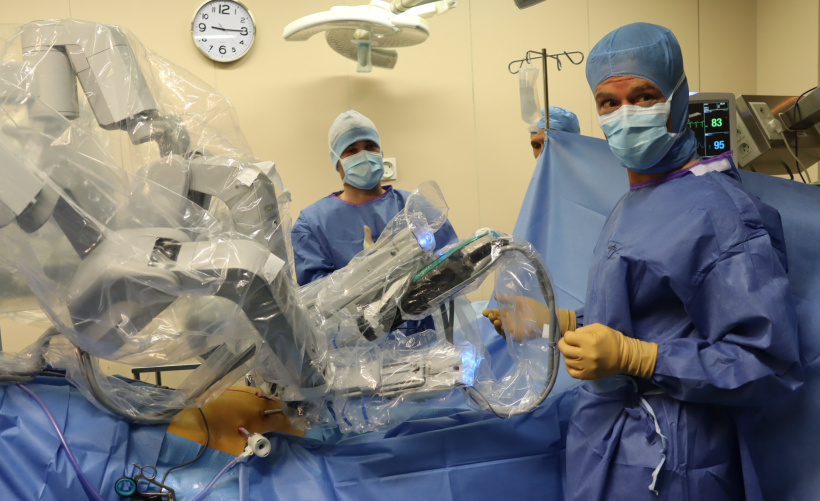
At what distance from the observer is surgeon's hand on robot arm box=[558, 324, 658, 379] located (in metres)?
1.22

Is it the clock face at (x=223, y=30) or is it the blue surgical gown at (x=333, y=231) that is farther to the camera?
the clock face at (x=223, y=30)

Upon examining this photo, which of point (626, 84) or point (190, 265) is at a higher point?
point (626, 84)

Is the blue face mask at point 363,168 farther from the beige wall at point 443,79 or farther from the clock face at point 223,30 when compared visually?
the clock face at point 223,30

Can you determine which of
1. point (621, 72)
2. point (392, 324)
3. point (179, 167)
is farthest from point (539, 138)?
point (179, 167)

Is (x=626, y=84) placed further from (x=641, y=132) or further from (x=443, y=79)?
(x=443, y=79)

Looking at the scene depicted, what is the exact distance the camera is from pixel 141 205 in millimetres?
1134

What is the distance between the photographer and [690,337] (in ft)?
4.15

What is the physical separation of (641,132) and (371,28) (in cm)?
194

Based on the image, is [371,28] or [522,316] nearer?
[522,316]

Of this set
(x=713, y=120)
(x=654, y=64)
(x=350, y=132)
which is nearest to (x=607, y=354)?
(x=654, y=64)

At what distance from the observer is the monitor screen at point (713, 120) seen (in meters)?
1.84

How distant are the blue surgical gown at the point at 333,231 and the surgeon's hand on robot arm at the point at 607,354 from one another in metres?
1.19

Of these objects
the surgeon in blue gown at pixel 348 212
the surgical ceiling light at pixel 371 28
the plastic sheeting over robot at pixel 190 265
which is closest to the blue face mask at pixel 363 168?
the surgeon in blue gown at pixel 348 212

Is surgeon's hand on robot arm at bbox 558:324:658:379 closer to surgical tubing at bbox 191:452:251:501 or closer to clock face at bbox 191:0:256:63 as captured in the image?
surgical tubing at bbox 191:452:251:501
